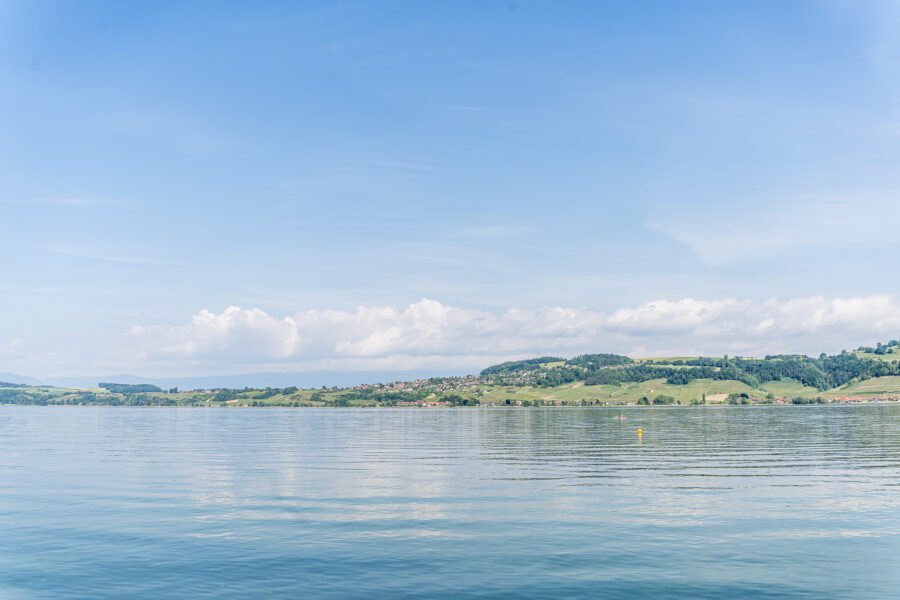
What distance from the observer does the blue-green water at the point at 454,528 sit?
32250 millimetres

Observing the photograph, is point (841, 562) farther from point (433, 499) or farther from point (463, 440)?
point (463, 440)

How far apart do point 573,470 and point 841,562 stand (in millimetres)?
38387

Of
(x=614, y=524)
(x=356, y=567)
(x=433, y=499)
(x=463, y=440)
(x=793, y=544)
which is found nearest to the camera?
(x=356, y=567)

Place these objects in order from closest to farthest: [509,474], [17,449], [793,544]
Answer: [793,544] → [509,474] → [17,449]

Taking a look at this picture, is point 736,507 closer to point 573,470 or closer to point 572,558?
point 572,558

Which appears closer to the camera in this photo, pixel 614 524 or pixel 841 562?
pixel 841 562

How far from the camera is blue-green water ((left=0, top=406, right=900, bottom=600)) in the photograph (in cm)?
3225

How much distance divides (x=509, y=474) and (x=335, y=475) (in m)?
17.5

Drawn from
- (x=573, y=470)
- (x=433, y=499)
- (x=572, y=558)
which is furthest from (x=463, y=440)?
(x=572, y=558)

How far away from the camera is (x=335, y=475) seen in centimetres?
6994

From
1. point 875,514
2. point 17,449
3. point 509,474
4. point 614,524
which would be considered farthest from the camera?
point 17,449

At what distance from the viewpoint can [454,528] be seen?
1716 inches

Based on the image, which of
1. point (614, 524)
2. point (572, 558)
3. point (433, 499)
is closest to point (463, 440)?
point (433, 499)

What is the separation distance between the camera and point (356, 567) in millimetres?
34688
